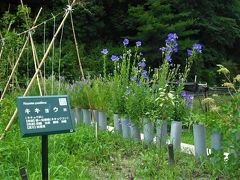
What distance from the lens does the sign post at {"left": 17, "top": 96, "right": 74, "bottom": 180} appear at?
2.63 metres

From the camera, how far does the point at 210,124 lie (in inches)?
156

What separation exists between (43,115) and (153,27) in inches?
661

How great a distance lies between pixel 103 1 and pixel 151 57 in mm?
3629

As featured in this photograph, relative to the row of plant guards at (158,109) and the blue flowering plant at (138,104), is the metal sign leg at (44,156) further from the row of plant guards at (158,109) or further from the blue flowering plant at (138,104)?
the blue flowering plant at (138,104)

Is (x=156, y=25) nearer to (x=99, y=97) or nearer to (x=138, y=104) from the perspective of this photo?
(x=99, y=97)

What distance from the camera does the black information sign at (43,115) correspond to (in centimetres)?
262

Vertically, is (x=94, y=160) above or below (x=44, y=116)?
below

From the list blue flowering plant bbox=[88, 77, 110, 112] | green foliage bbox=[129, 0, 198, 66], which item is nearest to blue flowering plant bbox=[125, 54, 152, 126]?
blue flowering plant bbox=[88, 77, 110, 112]

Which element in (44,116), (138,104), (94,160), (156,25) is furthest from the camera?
(156,25)

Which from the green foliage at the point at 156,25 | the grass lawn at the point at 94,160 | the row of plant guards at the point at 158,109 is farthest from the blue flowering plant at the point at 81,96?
the green foliage at the point at 156,25

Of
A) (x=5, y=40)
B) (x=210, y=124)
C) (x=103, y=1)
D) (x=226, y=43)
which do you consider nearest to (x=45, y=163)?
(x=210, y=124)

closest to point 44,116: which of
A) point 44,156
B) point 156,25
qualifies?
point 44,156

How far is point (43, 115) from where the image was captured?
107 inches

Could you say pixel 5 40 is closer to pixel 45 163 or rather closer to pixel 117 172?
pixel 117 172
